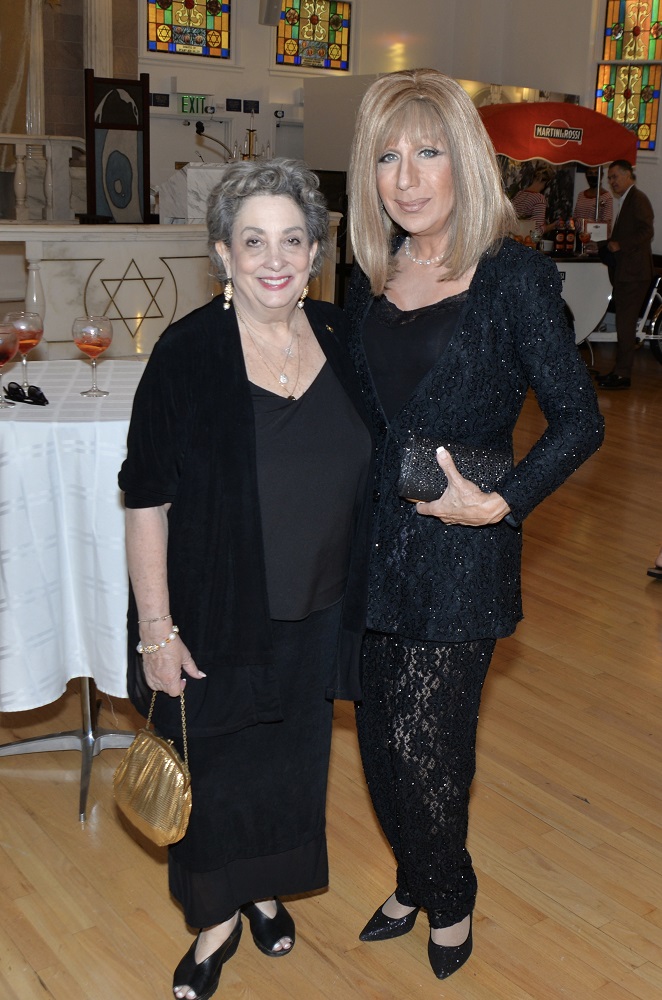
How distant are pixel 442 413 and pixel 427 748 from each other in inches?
26.8

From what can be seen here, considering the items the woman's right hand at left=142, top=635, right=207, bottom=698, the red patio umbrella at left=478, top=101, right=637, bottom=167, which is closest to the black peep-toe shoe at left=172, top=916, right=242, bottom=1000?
the woman's right hand at left=142, top=635, right=207, bottom=698

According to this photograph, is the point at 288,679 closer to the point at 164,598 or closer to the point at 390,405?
the point at 164,598

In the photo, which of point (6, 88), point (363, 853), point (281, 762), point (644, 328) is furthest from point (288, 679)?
point (6, 88)

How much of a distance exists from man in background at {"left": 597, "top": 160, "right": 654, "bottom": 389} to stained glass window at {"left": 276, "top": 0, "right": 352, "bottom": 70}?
6.21 meters

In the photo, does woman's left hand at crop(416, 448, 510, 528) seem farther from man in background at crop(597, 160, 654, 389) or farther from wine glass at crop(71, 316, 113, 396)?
man in background at crop(597, 160, 654, 389)

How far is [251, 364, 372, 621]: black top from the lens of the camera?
1.87m

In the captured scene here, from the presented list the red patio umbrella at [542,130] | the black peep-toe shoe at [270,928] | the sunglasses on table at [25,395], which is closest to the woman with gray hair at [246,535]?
the black peep-toe shoe at [270,928]

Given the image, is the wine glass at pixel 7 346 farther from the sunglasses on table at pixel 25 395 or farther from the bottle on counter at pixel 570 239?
the bottle on counter at pixel 570 239

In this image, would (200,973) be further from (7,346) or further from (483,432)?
(7,346)

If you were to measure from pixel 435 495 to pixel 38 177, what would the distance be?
1044cm

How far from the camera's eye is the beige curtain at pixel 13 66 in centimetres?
1116

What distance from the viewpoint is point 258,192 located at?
5.90ft

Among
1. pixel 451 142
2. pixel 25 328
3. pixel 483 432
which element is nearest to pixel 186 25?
pixel 25 328

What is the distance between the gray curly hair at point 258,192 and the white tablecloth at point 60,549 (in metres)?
0.90
